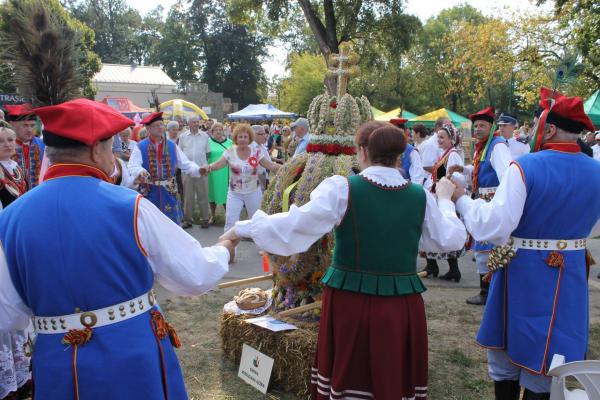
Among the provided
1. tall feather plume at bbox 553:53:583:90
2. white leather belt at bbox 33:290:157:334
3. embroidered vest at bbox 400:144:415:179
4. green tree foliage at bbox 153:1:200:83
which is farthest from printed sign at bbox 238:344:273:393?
green tree foliage at bbox 153:1:200:83

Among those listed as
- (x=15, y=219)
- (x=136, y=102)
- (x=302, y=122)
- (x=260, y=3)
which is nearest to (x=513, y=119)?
(x=302, y=122)

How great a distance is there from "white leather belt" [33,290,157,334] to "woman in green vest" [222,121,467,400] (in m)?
0.76

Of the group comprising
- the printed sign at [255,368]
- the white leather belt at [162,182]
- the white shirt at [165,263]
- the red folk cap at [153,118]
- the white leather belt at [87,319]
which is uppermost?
the red folk cap at [153,118]

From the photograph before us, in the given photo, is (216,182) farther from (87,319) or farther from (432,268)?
(87,319)

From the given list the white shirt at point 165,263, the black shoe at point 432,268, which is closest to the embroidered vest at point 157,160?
the black shoe at point 432,268

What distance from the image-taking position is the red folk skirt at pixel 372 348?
2.63m

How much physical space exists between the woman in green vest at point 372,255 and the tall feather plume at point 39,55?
1.14m

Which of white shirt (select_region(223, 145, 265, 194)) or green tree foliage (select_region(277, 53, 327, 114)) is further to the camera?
green tree foliage (select_region(277, 53, 327, 114))

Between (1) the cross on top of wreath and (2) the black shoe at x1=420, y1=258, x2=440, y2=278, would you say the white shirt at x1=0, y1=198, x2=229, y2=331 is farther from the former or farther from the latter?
(2) the black shoe at x1=420, y1=258, x2=440, y2=278

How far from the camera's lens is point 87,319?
1959 mm

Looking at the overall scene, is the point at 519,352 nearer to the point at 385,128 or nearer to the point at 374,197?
the point at 374,197

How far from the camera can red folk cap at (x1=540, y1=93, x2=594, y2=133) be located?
118 inches

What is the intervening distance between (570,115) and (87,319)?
2.88 meters

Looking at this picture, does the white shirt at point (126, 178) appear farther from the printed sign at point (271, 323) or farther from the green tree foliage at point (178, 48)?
the green tree foliage at point (178, 48)
